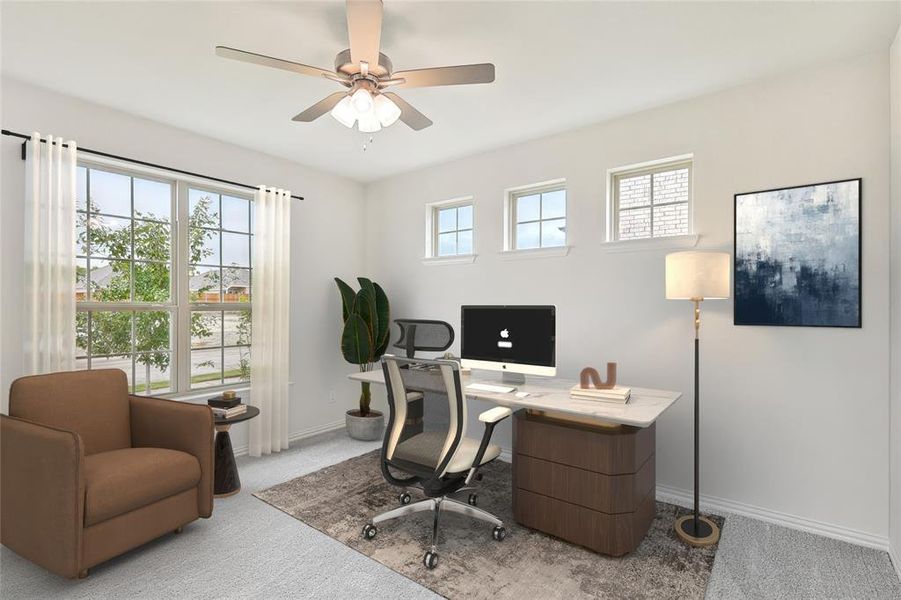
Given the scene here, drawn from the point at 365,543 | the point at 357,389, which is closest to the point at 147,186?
the point at 357,389

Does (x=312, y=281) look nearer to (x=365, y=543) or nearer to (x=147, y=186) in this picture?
(x=147, y=186)

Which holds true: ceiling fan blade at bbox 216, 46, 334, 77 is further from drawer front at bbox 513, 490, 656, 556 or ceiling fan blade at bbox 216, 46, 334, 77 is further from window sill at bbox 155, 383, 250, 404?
window sill at bbox 155, 383, 250, 404

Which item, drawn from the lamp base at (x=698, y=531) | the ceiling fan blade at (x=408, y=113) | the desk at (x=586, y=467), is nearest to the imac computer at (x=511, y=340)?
the desk at (x=586, y=467)

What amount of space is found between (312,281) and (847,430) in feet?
13.8

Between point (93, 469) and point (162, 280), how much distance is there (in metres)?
1.73

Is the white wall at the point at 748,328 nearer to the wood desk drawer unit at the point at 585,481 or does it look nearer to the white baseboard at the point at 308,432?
the wood desk drawer unit at the point at 585,481

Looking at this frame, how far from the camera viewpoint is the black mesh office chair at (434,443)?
2301 mm

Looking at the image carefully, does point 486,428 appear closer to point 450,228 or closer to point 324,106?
point 324,106

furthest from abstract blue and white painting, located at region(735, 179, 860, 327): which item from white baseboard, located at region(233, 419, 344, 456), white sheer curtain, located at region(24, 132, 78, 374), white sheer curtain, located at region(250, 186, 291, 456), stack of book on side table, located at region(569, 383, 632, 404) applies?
white sheer curtain, located at region(24, 132, 78, 374)

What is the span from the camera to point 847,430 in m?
2.50

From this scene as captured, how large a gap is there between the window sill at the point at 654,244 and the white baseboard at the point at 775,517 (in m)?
1.63

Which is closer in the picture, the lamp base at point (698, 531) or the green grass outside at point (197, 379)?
the lamp base at point (698, 531)

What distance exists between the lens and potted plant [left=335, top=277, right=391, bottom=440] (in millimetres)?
4223

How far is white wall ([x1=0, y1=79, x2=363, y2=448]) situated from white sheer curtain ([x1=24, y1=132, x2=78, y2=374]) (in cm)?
12
